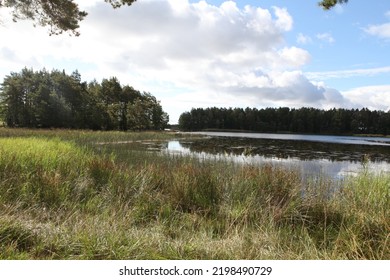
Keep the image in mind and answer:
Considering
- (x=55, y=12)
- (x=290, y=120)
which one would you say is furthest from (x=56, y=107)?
(x=290, y=120)

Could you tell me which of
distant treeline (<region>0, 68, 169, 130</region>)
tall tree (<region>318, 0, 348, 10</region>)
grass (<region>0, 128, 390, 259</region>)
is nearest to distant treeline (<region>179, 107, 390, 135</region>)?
distant treeline (<region>0, 68, 169, 130</region>)

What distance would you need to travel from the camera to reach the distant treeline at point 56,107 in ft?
171

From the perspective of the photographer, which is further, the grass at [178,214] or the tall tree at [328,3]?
the tall tree at [328,3]

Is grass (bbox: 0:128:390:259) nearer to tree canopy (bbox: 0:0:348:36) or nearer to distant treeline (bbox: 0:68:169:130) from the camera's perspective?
tree canopy (bbox: 0:0:348:36)

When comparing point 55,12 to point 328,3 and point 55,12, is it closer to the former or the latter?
point 55,12

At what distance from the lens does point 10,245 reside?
3791 millimetres

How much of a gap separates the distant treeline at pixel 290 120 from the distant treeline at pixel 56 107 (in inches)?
2831

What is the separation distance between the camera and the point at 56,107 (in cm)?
5191

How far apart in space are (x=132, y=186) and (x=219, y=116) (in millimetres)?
127002

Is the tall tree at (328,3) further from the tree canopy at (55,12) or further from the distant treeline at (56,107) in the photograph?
the distant treeline at (56,107)

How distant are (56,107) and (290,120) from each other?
90.1m

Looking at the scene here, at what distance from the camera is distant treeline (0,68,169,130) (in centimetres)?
5201

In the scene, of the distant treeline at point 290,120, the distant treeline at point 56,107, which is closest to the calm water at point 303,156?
the distant treeline at point 56,107
